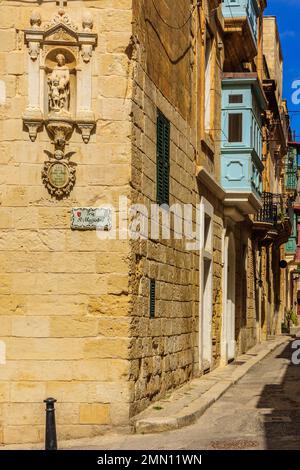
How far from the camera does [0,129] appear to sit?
10.5 m

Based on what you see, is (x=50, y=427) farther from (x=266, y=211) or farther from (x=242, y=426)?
(x=266, y=211)

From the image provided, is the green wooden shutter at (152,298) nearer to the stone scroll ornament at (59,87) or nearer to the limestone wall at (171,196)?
the limestone wall at (171,196)

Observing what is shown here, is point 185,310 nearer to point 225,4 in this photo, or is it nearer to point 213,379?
point 213,379

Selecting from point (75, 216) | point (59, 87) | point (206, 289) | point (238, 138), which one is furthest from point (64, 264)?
point (238, 138)

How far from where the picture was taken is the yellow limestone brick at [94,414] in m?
10.1

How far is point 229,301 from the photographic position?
20.9 metres

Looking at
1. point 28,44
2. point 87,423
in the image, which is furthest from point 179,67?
point 87,423

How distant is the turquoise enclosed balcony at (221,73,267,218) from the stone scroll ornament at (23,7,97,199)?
27.7ft

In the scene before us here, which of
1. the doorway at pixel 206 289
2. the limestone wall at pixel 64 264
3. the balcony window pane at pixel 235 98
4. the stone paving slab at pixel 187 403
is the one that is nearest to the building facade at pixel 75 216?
the limestone wall at pixel 64 264

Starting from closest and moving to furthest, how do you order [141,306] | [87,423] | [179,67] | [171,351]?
[87,423], [141,306], [171,351], [179,67]

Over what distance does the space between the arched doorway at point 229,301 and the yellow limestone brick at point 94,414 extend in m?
8.99

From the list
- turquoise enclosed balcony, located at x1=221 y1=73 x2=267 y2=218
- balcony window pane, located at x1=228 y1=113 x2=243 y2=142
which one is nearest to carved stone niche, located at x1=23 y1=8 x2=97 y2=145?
turquoise enclosed balcony, located at x1=221 y1=73 x2=267 y2=218

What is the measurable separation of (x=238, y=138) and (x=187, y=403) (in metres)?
8.23

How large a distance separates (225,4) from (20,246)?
35.5ft
